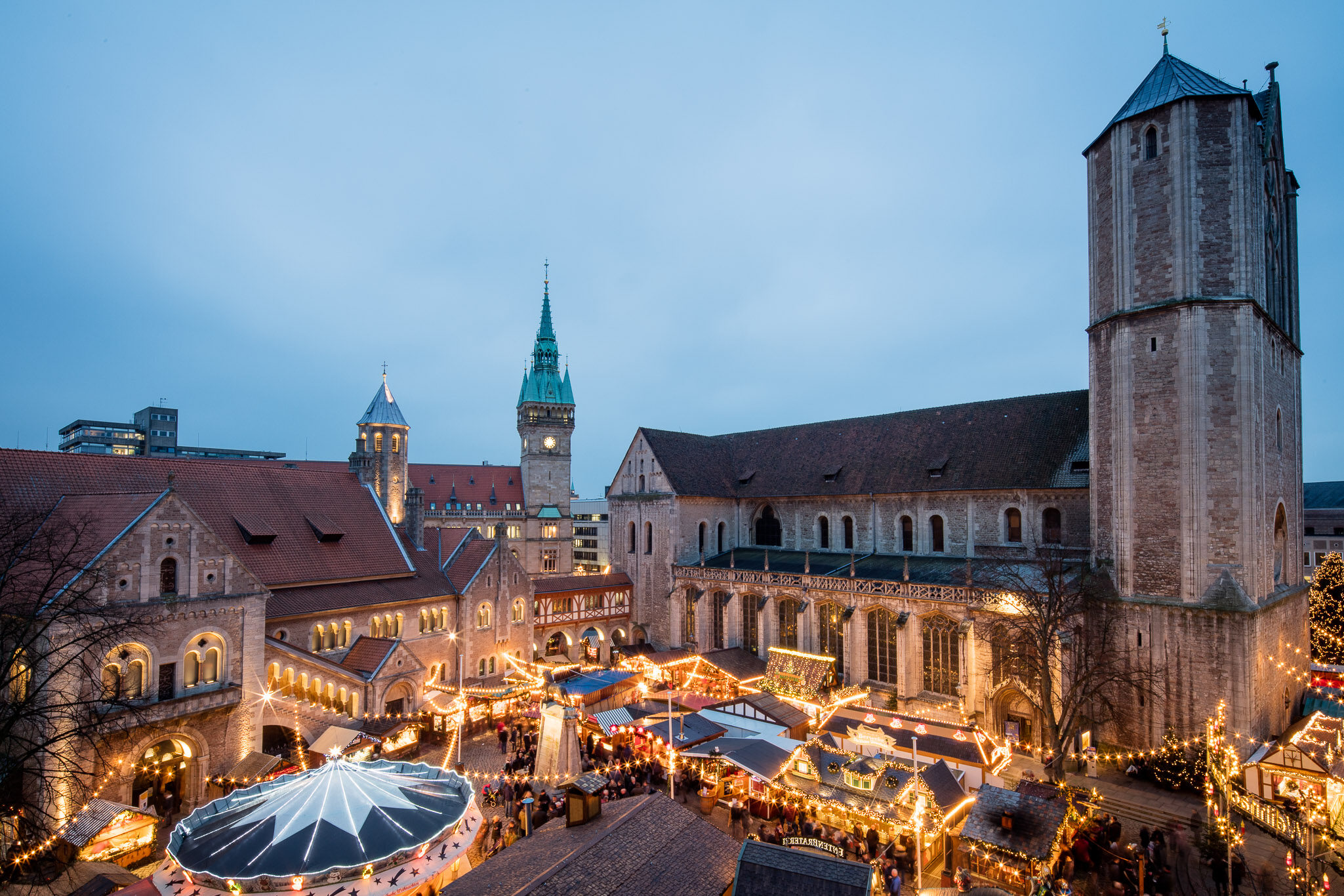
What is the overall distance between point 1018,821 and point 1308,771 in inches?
330

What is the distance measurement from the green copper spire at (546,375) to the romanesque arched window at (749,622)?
4161 cm

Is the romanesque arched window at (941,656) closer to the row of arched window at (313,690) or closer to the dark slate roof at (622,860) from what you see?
the dark slate roof at (622,860)

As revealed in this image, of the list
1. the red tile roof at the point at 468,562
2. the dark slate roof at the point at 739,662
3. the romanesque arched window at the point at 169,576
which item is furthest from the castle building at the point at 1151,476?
the romanesque arched window at the point at 169,576

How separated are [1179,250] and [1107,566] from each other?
12677 mm

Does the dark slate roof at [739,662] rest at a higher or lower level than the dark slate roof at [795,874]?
lower

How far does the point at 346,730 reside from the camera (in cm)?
2423

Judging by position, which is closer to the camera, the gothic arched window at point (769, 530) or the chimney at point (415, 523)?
the chimney at point (415, 523)

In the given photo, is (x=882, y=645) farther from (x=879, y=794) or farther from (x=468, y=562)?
(x=468, y=562)

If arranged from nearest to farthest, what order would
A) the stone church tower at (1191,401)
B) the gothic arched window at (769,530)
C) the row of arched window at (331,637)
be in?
the stone church tower at (1191,401), the row of arched window at (331,637), the gothic arched window at (769,530)

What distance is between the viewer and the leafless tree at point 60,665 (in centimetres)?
1778

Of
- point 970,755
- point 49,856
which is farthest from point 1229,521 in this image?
point 49,856

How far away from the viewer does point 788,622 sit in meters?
38.2

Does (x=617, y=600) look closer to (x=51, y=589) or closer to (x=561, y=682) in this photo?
(x=561, y=682)

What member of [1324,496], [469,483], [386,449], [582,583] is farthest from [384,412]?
[1324,496]
